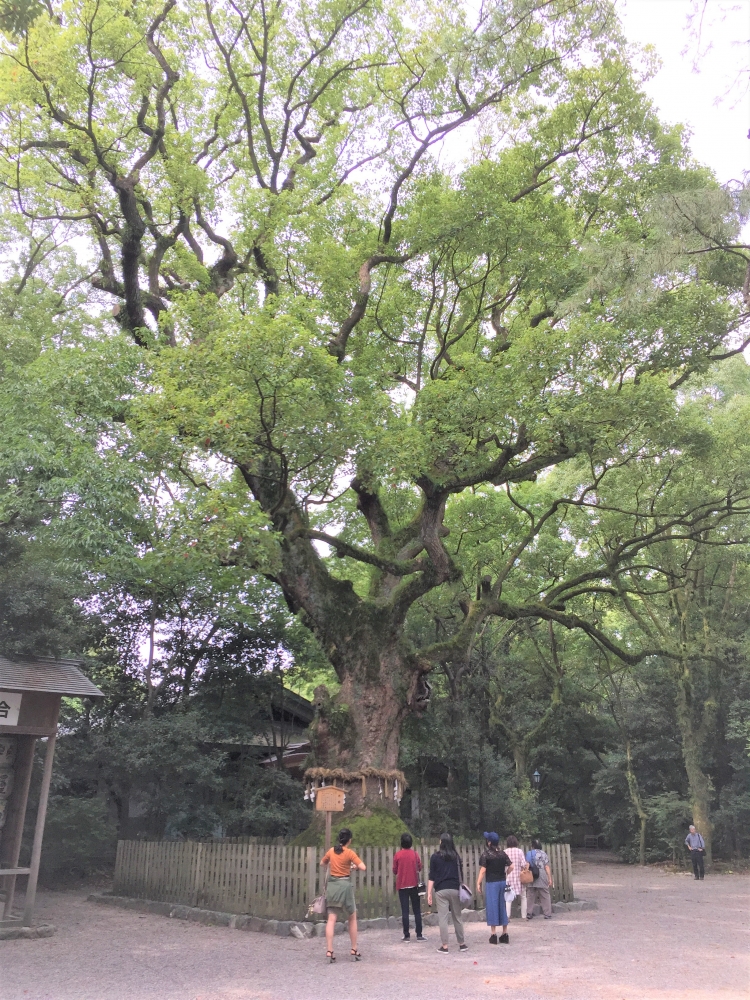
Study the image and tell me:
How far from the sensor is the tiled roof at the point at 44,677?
877cm

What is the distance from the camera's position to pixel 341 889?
25.6 feet

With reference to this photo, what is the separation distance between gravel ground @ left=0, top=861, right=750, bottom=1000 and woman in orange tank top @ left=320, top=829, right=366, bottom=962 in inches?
10.8

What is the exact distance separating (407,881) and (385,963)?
1173 millimetres

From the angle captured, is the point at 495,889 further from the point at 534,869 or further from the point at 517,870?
the point at 534,869

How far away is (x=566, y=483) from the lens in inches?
727

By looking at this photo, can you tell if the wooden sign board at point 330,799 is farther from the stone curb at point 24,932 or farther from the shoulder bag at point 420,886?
the stone curb at point 24,932

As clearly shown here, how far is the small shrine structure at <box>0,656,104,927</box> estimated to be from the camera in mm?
8773

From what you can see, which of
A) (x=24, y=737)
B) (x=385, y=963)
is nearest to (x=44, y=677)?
(x=24, y=737)

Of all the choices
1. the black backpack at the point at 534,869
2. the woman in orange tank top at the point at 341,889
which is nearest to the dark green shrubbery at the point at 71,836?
the woman in orange tank top at the point at 341,889

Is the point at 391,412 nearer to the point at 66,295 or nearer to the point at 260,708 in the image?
the point at 260,708

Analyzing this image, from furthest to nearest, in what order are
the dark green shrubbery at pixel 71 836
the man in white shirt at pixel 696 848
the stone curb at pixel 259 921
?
1. the man in white shirt at pixel 696 848
2. the dark green shrubbery at pixel 71 836
3. the stone curb at pixel 259 921

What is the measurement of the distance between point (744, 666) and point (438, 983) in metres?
18.1

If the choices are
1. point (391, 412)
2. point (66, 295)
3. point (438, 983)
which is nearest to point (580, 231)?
point (391, 412)

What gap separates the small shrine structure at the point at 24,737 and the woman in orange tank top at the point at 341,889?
11.6ft
